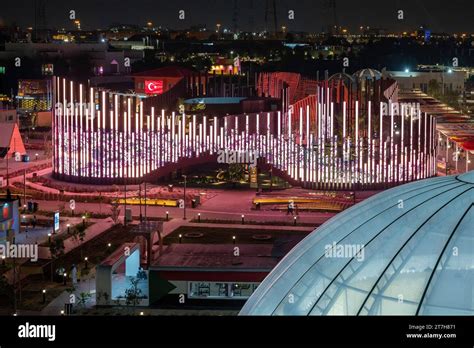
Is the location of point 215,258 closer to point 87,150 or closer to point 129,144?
point 129,144

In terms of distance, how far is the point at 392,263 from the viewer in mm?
7223

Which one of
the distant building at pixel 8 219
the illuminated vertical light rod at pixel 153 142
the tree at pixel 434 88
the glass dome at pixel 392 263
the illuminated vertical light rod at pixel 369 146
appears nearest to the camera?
the glass dome at pixel 392 263

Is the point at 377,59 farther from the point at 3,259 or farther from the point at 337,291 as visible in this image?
the point at 337,291

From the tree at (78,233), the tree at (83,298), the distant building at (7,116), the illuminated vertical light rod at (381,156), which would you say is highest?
the distant building at (7,116)

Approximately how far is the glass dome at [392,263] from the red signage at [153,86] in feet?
129

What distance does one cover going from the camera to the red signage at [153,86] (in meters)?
47.2

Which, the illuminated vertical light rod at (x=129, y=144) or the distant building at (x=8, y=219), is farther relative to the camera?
the illuminated vertical light rod at (x=129, y=144)

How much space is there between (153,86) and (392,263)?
135 ft

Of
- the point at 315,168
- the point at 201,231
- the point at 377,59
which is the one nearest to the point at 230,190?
the point at 315,168

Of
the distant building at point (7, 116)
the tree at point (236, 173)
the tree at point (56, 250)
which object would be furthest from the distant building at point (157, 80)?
the tree at point (56, 250)

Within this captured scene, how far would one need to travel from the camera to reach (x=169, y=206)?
2541cm

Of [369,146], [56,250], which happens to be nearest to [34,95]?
[369,146]

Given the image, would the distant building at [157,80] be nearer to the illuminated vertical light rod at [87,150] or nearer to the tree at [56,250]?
the illuminated vertical light rod at [87,150]

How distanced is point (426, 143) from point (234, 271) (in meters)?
14.8
